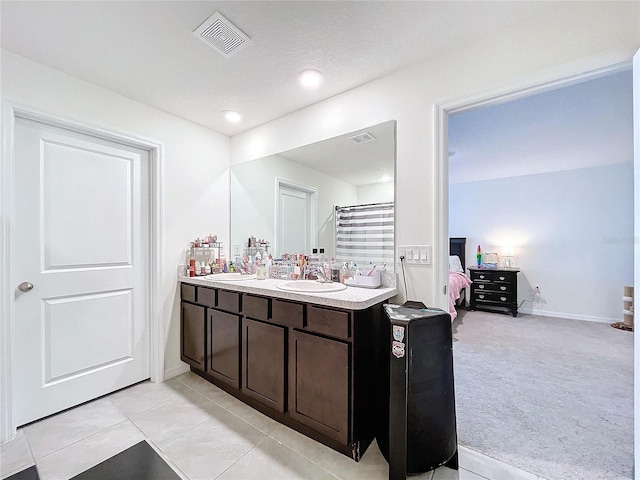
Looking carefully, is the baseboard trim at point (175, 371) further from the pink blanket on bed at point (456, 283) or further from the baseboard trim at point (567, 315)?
the baseboard trim at point (567, 315)

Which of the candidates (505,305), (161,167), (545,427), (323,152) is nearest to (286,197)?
(323,152)

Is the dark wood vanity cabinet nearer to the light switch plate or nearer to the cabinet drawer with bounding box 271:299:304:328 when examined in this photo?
the cabinet drawer with bounding box 271:299:304:328

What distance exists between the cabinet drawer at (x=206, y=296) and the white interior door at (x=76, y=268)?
49 centimetres

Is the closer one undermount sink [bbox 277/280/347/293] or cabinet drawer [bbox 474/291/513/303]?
undermount sink [bbox 277/280/347/293]

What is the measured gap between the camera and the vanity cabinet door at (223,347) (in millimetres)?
2101

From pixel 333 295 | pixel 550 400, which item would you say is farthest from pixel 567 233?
pixel 333 295

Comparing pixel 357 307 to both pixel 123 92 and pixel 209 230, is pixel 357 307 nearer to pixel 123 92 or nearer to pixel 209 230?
pixel 209 230

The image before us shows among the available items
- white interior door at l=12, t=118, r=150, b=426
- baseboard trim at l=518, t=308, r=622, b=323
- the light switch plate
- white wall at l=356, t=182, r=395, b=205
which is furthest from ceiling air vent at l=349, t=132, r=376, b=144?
baseboard trim at l=518, t=308, r=622, b=323

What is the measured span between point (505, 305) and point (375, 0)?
5172 mm

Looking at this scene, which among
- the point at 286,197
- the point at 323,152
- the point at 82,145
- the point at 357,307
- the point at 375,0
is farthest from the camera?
the point at 286,197

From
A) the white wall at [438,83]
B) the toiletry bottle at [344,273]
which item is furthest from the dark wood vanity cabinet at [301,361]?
the white wall at [438,83]

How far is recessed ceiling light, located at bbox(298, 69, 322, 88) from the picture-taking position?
76.4 inches

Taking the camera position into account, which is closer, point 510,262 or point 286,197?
point 286,197

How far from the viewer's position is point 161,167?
2461 millimetres
